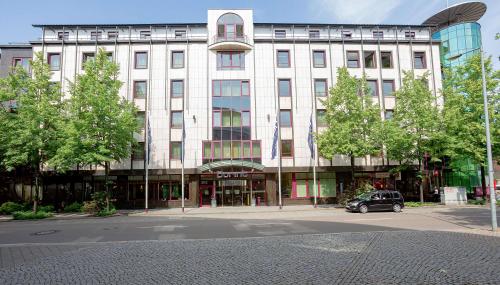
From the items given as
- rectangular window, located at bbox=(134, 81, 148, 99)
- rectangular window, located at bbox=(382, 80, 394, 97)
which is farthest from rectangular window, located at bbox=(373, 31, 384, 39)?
rectangular window, located at bbox=(134, 81, 148, 99)

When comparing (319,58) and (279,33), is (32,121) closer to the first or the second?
(279,33)

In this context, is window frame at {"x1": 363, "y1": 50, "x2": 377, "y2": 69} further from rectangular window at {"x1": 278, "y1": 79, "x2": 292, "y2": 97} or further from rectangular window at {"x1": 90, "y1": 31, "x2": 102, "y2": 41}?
rectangular window at {"x1": 90, "y1": 31, "x2": 102, "y2": 41}

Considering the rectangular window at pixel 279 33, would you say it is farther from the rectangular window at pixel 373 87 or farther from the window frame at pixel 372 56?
the rectangular window at pixel 373 87

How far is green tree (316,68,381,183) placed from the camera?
93.1 ft

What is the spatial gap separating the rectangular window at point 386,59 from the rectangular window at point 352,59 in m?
2.83

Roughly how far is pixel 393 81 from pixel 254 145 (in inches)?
664

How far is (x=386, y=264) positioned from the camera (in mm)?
8812

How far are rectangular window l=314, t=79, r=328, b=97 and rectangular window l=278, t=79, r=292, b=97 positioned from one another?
2.77 m

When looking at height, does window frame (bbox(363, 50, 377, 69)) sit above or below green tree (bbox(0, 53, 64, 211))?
above

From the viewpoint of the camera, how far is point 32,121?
24750 millimetres

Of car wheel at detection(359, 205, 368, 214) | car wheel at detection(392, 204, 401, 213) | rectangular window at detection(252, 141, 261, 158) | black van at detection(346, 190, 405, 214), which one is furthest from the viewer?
rectangular window at detection(252, 141, 261, 158)

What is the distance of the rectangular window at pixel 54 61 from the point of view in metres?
34.3

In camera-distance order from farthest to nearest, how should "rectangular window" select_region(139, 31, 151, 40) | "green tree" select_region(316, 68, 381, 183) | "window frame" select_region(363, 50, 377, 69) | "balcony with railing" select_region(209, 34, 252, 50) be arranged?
1. "window frame" select_region(363, 50, 377, 69)
2. "rectangular window" select_region(139, 31, 151, 40)
3. "balcony with railing" select_region(209, 34, 252, 50)
4. "green tree" select_region(316, 68, 381, 183)

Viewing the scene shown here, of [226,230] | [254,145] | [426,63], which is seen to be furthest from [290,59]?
[226,230]
